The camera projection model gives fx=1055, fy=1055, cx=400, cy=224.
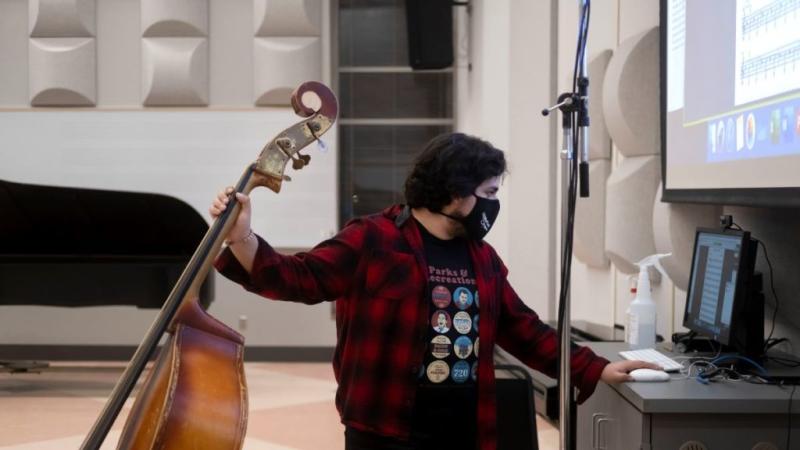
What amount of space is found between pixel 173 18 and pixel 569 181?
5465 mm

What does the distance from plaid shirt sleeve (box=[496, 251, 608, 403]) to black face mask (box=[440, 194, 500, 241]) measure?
0.42 ft

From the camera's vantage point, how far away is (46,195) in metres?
5.64

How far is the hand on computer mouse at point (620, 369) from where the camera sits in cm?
224

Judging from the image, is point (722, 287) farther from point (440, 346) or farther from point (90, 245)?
point (90, 245)

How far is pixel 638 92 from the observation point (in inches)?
140

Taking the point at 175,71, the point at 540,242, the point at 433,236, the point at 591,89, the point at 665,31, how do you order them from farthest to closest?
the point at 175,71 < the point at 540,242 < the point at 591,89 < the point at 665,31 < the point at 433,236

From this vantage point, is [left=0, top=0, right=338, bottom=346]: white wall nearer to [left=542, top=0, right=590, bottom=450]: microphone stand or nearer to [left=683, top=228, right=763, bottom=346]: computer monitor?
[left=683, top=228, right=763, bottom=346]: computer monitor

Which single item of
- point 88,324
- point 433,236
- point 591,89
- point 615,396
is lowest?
point 88,324

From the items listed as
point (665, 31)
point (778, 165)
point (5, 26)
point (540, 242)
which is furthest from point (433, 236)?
point (5, 26)

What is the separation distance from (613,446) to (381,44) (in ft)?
18.4

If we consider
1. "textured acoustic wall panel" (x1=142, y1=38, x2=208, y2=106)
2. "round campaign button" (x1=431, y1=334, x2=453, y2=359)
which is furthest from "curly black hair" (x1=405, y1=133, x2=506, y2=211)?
"textured acoustic wall panel" (x1=142, y1=38, x2=208, y2=106)

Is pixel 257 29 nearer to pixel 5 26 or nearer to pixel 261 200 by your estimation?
pixel 261 200

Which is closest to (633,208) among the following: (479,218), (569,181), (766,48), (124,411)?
(766,48)

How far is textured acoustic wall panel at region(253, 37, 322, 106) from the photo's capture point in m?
7.20
